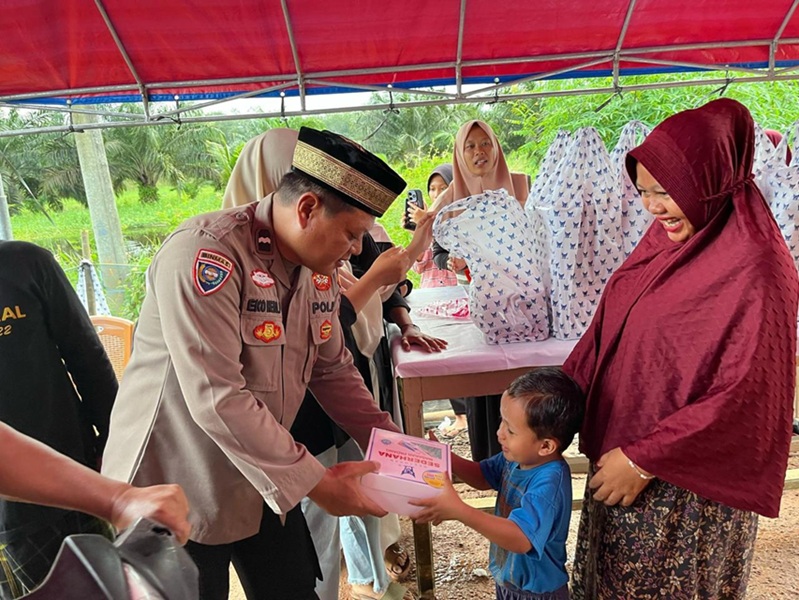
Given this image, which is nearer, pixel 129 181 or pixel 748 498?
pixel 748 498

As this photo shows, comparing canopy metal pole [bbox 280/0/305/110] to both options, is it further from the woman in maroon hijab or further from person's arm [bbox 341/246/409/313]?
the woman in maroon hijab

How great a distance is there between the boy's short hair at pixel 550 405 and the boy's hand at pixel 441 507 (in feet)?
0.96

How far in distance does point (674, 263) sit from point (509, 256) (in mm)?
638

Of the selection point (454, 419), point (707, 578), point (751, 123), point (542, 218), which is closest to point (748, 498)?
point (707, 578)

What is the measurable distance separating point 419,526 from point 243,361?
115 cm

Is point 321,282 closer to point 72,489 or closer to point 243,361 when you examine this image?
point 243,361

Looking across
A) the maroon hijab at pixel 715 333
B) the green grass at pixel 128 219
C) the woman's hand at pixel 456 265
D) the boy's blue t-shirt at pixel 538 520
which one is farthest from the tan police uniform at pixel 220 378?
the green grass at pixel 128 219

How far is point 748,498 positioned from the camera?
1.32 metres

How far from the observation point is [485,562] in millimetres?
2617

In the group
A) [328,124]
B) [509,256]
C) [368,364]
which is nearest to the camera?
[509,256]

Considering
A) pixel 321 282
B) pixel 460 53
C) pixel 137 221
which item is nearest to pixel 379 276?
pixel 321 282

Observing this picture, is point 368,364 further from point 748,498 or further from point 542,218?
point 748,498

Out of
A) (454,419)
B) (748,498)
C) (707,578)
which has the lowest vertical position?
(454,419)

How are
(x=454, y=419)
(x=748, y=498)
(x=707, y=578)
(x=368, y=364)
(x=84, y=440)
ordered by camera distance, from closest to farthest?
1. (x=748, y=498)
2. (x=707, y=578)
3. (x=84, y=440)
4. (x=368, y=364)
5. (x=454, y=419)
